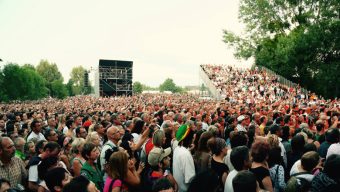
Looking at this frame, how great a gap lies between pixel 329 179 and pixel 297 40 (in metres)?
33.5

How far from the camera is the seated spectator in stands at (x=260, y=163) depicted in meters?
3.79

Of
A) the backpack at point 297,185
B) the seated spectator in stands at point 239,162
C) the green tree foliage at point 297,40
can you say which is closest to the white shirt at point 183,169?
the seated spectator in stands at point 239,162

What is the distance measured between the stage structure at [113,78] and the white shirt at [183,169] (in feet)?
111

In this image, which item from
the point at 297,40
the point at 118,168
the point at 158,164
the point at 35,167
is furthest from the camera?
the point at 297,40

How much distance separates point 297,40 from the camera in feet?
112

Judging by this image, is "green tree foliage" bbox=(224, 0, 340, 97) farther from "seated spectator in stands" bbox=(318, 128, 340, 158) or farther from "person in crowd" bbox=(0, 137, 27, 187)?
"person in crowd" bbox=(0, 137, 27, 187)

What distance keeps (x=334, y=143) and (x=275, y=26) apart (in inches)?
1516

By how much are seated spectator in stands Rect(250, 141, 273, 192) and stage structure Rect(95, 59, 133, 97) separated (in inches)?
1373

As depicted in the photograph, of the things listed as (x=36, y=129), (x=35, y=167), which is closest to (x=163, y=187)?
(x=35, y=167)

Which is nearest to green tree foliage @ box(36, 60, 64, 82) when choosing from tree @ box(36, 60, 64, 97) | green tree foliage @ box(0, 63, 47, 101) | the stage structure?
tree @ box(36, 60, 64, 97)

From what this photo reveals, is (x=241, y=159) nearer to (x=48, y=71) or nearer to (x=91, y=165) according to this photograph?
(x=91, y=165)

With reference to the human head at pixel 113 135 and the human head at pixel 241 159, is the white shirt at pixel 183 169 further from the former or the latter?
the human head at pixel 113 135

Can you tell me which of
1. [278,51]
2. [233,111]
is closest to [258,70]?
[278,51]

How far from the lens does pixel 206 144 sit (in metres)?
4.91
